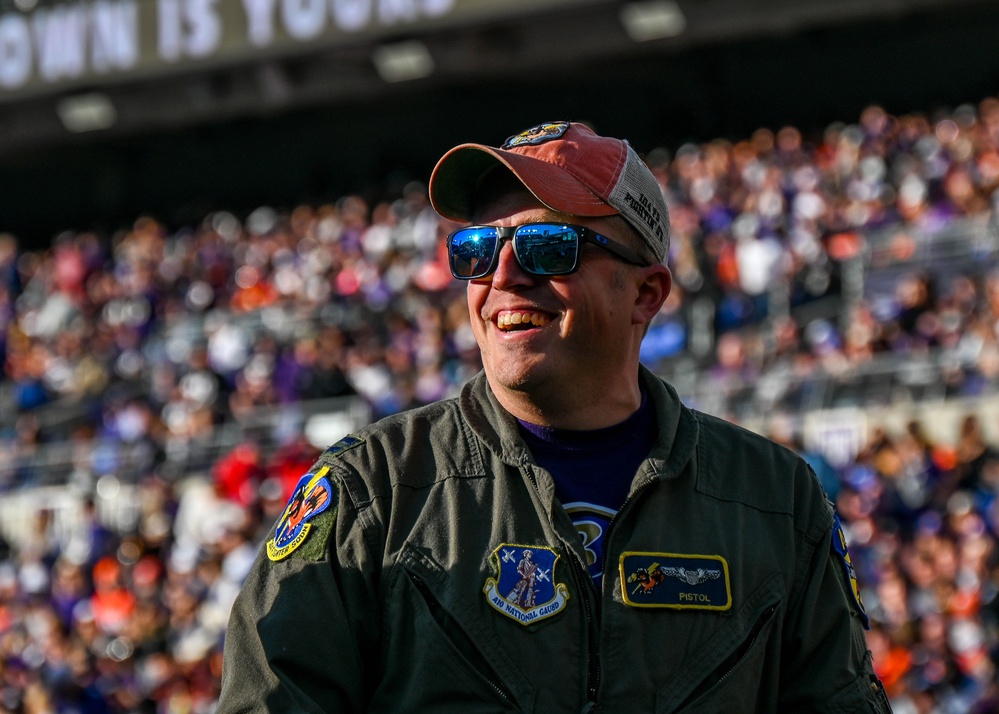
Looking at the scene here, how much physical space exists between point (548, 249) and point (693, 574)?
60 centimetres

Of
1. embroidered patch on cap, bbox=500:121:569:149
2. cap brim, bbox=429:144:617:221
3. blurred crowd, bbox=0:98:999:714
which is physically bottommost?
blurred crowd, bbox=0:98:999:714

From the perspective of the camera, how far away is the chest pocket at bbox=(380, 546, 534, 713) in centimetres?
250

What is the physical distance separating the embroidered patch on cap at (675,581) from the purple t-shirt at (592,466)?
66 millimetres

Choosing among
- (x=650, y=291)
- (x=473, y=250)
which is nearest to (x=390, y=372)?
(x=650, y=291)

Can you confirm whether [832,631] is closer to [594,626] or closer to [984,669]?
[594,626]

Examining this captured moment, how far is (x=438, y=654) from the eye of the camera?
251 centimetres

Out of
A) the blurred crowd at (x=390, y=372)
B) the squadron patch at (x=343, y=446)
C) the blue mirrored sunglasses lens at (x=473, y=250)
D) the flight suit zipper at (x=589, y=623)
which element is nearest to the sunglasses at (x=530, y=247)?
the blue mirrored sunglasses lens at (x=473, y=250)

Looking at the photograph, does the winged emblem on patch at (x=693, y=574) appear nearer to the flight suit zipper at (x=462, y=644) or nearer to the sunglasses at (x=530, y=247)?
the flight suit zipper at (x=462, y=644)

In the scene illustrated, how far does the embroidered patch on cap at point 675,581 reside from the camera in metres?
2.62

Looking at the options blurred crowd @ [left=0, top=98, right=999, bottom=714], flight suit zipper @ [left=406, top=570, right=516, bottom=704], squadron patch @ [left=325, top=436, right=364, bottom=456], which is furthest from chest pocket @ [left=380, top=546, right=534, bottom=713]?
blurred crowd @ [left=0, top=98, right=999, bottom=714]

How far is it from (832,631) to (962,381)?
916 cm

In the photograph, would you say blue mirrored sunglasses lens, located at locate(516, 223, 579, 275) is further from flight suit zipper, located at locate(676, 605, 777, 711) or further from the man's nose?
flight suit zipper, located at locate(676, 605, 777, 711)

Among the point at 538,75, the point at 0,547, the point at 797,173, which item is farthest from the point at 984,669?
the point at 538,75

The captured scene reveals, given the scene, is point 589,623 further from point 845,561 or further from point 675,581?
point 845,561
